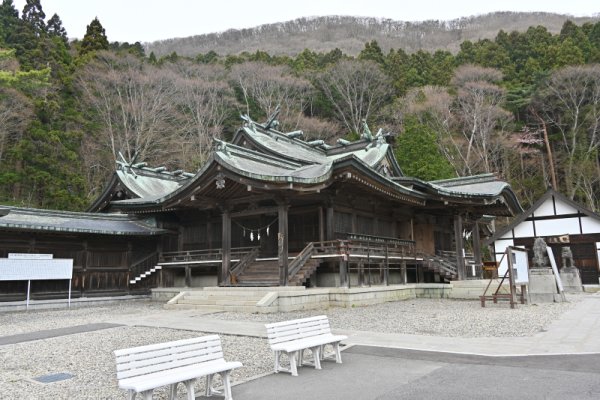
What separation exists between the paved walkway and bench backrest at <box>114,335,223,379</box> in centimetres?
→ 382

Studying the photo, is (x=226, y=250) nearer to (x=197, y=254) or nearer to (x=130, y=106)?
(x=197, y=254)

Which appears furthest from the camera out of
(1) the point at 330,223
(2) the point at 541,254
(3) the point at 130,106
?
(3) the point at 130,106

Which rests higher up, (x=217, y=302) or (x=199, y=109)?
(x=199, y=109)

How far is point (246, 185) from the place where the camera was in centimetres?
1589

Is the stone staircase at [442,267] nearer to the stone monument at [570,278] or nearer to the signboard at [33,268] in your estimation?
the stone monument at [570,278]

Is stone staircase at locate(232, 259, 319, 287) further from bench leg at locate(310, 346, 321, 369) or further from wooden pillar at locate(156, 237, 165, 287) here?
bench leg at locate(310, 346, 321, 369)

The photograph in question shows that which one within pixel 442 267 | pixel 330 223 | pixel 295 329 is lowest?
pixel 295 329

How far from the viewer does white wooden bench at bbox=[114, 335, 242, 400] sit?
4418mm

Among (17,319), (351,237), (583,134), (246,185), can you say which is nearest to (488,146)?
(583,134)

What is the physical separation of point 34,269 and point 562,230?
2854 cm

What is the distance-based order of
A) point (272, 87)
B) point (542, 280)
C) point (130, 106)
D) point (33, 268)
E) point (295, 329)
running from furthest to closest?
1. point (272, 87)
2. point (130, 106)
3. point (33, 268)
4. point (542, 280)
5. point (295, 329)

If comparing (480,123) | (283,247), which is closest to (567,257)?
(283,247)

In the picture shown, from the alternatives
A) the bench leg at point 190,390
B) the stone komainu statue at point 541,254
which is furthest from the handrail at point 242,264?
the bench leg at point 190,390

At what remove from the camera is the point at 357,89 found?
49.1 metres
